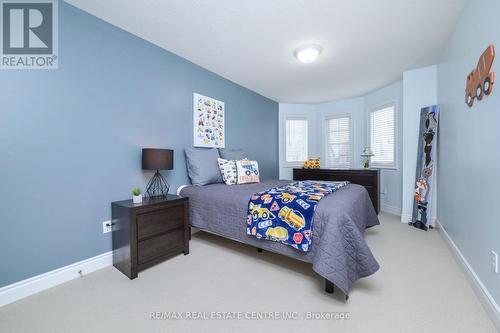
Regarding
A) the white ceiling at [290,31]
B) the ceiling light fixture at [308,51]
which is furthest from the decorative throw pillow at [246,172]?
the ceiling light fixture at [308,51]

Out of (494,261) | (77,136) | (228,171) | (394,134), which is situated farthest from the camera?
(394,134)

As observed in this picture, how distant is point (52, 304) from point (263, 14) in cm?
287

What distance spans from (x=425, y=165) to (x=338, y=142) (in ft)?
6.43

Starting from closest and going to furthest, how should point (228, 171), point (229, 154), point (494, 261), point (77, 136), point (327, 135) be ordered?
point (494, 261) → point (77, 136) → point (228, 171) → point (229, 154) → point (327, 135)

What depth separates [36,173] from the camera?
5.22ft

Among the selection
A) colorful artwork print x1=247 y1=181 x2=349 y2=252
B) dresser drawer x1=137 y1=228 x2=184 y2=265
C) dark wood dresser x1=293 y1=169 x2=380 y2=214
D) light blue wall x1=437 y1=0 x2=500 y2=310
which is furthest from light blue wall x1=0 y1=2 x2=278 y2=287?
light blue wall x1=437 y1=0 x2=500 y2=310

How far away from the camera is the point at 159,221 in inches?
77.0

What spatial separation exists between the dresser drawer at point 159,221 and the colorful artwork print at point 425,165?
10.6ft

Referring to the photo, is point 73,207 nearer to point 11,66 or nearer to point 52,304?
point 52,304

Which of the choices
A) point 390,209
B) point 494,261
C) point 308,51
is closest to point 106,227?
point 308,51

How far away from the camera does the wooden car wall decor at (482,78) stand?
131 centimetres

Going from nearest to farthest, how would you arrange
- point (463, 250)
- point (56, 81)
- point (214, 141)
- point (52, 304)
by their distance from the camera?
point (52, 304), point (56, 81), point (463, 250), point (214, 141)

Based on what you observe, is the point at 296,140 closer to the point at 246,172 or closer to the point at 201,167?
the point at 246,172

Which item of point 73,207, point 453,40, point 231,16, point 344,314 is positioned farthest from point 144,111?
point 453,40
